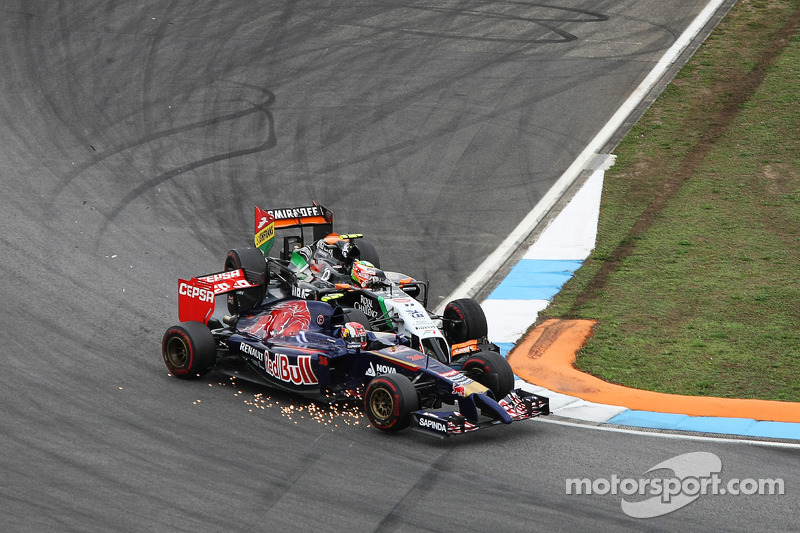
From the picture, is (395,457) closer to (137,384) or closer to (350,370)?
(350,370)

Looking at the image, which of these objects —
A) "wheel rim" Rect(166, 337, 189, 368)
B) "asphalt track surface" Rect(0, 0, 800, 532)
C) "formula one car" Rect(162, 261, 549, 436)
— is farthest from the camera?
"wheel rim" Rect(166, 337, 189, 368)

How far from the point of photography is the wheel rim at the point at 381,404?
12.4 metres

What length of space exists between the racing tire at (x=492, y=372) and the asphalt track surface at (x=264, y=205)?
0.62 metres

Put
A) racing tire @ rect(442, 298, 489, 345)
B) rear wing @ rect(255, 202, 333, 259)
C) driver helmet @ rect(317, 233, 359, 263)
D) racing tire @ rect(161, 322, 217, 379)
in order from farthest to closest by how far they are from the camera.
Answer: rear wing @ rect(255, 202, 333, 259) → driver helmet @ rect(317, 233, 359, 263) → racing tire @ rect(442, 298, 489, 345) → racing tire @ rect(161, 322, 217, 379)

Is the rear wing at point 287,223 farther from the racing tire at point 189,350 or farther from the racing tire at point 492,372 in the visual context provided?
the racing tire at point 492,372

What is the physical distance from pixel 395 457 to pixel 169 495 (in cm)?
262

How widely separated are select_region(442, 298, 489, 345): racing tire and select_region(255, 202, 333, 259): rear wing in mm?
2990

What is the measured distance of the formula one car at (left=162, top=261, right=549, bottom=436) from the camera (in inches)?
485

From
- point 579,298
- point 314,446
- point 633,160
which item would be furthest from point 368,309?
point 633,160

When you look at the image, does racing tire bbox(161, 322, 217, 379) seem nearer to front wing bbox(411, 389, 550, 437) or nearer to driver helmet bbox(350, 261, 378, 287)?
driver helmet bbox(350, 261, 378, 287)

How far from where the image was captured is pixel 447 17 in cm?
2792

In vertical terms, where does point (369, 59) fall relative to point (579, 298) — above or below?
above

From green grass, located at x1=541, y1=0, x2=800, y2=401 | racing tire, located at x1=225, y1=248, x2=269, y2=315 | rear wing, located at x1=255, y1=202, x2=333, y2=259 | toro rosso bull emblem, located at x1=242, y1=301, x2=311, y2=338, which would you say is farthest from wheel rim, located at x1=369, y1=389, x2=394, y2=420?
rear wing, located at x1=255, y1=202, x2=333, y2=259

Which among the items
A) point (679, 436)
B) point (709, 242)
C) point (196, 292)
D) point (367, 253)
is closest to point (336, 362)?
point (196, 292)
